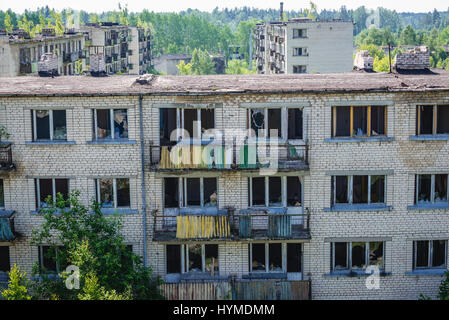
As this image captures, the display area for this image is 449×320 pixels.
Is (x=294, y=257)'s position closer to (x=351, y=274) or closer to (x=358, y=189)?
(x=351, y=274)

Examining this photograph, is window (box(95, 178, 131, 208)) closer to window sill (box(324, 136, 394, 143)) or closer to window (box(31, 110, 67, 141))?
window (box(31, 110, 67, 141))

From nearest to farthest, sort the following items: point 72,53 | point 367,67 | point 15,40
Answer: point 367,67, point 15,40, point 72,53

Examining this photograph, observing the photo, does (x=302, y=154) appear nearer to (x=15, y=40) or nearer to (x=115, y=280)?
(x=115, y=280)

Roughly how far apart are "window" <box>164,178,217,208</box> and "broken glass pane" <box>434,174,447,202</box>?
28.8 feet

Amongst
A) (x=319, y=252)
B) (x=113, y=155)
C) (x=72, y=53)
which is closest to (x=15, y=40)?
(x=72, y=53)

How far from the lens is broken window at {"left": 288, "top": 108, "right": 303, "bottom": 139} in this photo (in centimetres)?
2361

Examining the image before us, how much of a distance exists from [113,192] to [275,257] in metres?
7.04

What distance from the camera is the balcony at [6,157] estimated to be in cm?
2312

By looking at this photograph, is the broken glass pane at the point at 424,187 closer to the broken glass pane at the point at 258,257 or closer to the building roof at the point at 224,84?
the building roof at the point at 224,84

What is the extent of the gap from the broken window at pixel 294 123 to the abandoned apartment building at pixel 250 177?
5cm

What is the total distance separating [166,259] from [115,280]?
309cm

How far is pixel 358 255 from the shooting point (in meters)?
24.5

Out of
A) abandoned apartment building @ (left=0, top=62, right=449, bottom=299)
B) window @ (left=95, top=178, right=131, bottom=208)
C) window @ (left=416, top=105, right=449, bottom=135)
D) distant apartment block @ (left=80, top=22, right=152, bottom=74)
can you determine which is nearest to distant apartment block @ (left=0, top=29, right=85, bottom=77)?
distant apartment block @ (left=80, top=22, right=152, bottom=74)
